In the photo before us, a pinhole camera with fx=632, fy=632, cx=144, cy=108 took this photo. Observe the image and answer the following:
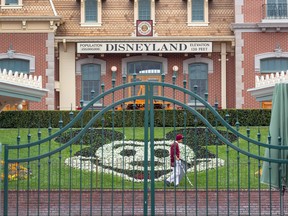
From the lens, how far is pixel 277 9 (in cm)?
2833

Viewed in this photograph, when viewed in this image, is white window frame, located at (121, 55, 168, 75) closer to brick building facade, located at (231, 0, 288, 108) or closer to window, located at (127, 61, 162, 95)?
window, located at (127, 61, 162, 95)

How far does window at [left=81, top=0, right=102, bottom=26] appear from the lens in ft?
97.9

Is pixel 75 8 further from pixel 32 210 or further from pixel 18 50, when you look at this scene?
pixel 32 210

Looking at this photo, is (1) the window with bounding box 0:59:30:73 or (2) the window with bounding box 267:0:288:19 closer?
(2) the window with bounding box 267:0:288:19

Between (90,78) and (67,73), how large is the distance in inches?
43.3

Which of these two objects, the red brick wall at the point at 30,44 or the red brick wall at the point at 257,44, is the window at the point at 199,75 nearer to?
the red brick wall at the point at 257,44

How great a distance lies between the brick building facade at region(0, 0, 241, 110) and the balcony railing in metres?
0.82

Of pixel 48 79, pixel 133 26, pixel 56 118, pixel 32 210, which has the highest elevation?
pixel 133 26

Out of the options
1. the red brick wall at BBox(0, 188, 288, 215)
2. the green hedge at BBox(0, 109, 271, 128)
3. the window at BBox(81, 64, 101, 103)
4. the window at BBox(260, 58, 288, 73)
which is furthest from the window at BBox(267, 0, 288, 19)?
the red brick wall at BBox(0, 188, 288, 215)

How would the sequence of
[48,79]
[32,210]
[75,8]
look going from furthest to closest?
[75,8]
[48,79]
[32,210]

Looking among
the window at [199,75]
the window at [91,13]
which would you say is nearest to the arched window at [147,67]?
the window at [199,75]

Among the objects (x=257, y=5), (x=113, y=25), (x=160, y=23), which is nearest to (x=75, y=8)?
(x=113, y=25)

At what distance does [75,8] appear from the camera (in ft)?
99.4

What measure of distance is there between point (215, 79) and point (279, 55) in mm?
3087
